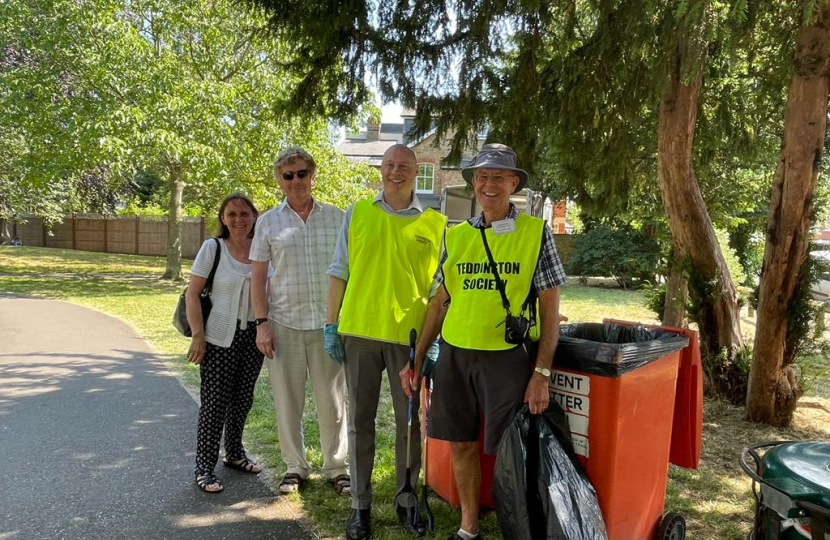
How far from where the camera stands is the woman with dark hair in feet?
12.5

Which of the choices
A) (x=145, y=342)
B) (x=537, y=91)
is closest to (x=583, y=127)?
(x=537, y=91)

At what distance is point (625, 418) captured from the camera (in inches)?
108

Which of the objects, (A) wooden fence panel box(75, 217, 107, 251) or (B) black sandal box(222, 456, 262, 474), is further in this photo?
(A) wooden fence panel box(75, 217, 107, 251)

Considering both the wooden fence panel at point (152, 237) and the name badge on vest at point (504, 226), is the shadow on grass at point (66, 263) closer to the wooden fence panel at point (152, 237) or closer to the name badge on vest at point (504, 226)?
the wooden fence panel at point (152, 237)

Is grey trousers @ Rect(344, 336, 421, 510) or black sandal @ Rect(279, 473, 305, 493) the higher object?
grey trousers @ Rect(344, 336, 421, 510)

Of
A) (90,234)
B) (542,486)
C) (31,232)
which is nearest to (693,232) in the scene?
(542,486)

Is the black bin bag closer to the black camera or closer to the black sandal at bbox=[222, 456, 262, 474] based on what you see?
the black camera

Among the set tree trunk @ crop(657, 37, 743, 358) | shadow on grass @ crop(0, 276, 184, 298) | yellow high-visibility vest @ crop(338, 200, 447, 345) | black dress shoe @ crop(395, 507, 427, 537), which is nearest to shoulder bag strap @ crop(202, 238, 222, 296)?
yellow high-visibility vest @ crop(338, 200, 447, 345)

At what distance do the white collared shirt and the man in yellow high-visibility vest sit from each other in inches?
12.0

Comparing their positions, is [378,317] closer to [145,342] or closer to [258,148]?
[145,342]

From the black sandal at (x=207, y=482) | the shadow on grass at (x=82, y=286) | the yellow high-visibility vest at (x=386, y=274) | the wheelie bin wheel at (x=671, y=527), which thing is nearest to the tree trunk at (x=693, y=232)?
the wheelie bin wheel at (x=671, y=527)

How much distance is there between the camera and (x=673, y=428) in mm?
3420

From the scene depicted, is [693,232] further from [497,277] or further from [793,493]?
[793,493]

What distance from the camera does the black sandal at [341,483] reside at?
379cm
